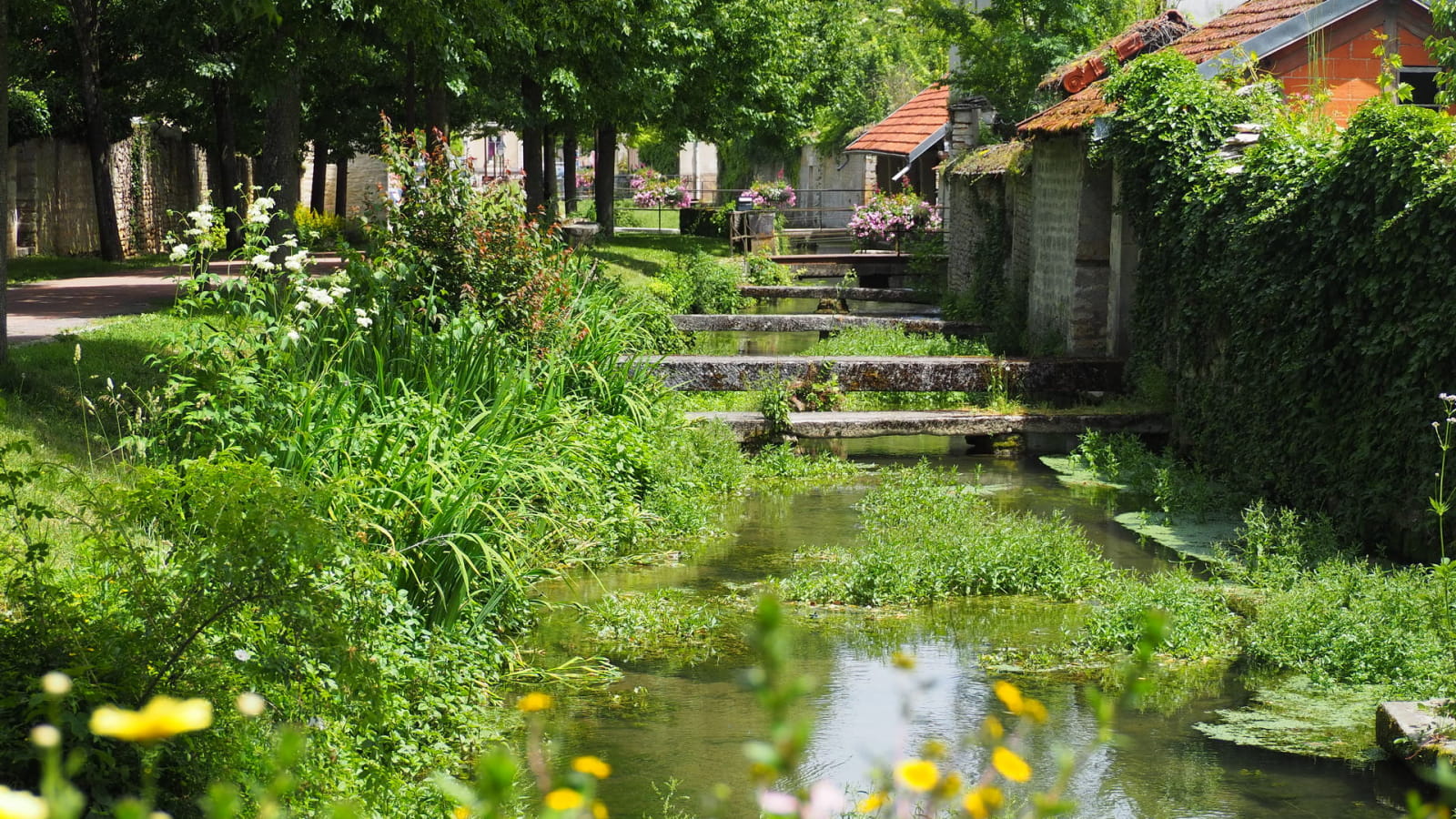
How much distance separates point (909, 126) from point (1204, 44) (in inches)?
874

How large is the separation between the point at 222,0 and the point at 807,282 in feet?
70.8

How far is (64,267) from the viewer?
21.7 meters

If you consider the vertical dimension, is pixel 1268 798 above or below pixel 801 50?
below

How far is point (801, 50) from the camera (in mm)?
35156

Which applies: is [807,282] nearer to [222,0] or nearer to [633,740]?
[222,0]

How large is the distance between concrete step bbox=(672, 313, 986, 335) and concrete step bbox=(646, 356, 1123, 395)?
4.31 metres

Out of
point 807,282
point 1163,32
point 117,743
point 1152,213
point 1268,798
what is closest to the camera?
point 117,743

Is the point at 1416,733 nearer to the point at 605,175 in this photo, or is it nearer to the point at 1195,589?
the point at 1195,589

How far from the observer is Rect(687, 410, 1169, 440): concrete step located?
12508 mm

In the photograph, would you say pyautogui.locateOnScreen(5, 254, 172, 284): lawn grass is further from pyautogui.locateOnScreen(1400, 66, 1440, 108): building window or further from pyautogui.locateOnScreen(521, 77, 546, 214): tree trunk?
pyautogui.locateOnScreen(1400, 66, 1440, 108): building window

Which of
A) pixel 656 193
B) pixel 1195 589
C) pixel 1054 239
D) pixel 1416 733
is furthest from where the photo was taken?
pixel 656 193

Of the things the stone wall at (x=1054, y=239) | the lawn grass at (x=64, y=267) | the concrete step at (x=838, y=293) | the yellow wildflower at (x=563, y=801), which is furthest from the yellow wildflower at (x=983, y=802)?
the concrete step at (x=838, y=293)

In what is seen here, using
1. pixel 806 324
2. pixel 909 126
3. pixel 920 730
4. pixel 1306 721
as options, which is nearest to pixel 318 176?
pixel 909 126

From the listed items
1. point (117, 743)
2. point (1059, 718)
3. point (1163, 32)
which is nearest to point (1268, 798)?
point (1059, 718)
